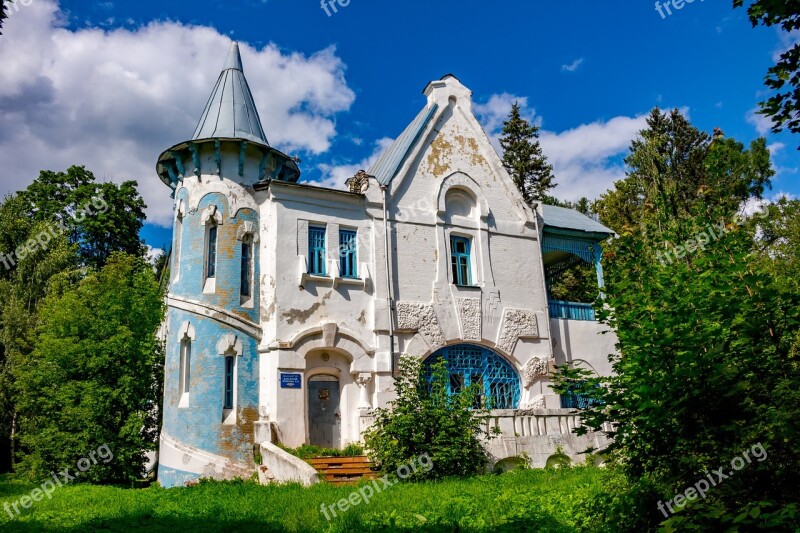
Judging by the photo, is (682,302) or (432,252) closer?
(682,302)

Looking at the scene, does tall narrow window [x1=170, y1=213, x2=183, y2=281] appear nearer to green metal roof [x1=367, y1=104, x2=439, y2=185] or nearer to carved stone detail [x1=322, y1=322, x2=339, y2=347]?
carved stone detail [x1=322, y1=322, x2=339, y2=347]

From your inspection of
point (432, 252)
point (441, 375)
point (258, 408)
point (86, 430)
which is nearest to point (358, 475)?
point (441, 375)

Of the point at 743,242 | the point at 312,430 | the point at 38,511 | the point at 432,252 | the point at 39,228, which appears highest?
the point at 39,228

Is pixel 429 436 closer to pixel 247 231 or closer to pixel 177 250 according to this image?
pixel 247 231

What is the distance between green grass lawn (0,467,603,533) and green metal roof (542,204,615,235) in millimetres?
11280

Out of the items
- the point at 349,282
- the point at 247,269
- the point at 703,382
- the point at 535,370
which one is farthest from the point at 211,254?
the point at 703,382

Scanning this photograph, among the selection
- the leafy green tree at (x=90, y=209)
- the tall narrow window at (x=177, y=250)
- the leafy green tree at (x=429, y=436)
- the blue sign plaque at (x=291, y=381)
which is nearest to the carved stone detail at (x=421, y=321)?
the blue sign plaque at (x=291, y=381)

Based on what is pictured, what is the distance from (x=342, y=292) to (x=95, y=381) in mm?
8405

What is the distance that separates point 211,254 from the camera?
18016 mm

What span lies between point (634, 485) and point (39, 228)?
28.4 m

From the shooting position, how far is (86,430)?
18.6m

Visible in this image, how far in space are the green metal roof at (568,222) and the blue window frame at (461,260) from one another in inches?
144

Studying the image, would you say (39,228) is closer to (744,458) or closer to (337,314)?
(337,314)

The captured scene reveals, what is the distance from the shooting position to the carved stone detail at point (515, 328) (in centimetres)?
1958
